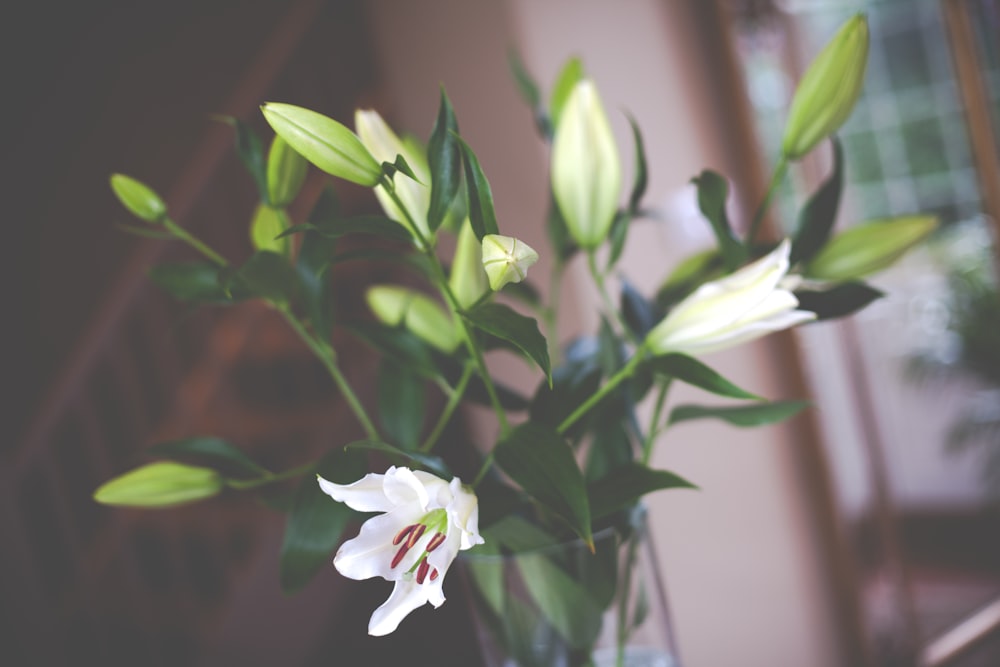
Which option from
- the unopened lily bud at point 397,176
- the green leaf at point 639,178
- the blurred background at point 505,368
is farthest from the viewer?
the blurred background at point 505,368

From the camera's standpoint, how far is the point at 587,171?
0.67 metres

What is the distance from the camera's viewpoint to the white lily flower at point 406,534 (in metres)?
0.46

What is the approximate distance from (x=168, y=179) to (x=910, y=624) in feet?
12.0

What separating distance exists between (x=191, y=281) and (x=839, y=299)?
0.53m

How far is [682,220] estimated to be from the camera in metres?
1.51

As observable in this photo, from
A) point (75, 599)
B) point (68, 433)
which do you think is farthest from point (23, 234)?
point (75, 599)

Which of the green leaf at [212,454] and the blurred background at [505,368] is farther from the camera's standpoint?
the blurred background at [505,368]

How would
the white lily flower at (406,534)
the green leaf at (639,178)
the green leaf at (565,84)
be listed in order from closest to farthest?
the white lily flower at (406,534), the green leaf at (639,178), the green leaf at (565,84)

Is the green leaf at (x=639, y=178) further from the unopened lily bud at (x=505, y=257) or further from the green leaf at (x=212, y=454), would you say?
the green leaf at (x=212, y=454)

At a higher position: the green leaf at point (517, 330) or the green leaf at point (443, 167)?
the green leaf at point (443, 167)

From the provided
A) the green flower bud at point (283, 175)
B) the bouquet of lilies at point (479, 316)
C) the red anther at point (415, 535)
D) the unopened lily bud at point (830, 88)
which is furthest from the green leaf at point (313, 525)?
the unopened lily bud at point (830, 88)

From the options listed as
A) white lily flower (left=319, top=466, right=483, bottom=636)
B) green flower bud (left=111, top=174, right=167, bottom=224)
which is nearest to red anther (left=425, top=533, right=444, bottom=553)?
white lily flower (left=319, top=466, right=483, bottom=636)

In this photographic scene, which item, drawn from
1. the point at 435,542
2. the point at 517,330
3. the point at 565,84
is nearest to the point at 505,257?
the point at 517,330

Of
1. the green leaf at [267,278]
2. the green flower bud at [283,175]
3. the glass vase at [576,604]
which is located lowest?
the glass vase at [576,604]
